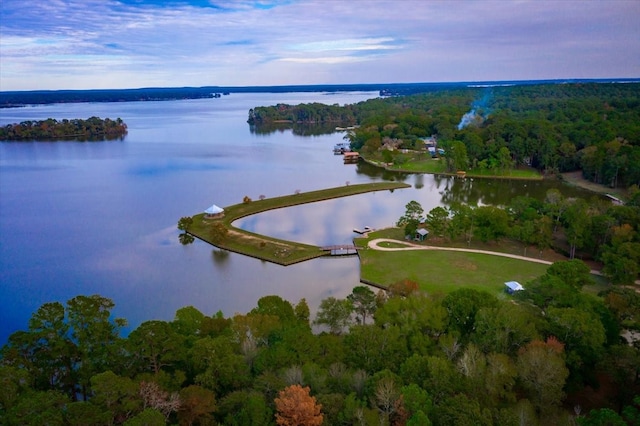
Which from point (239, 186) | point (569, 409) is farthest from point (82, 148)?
point (569, 409)

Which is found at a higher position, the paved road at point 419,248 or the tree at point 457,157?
the tree at point 457,157

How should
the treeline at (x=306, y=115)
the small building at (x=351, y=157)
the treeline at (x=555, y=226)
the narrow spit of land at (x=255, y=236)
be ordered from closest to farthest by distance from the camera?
the treeline at (x=555, y=226), the narrow spit of land at (x=255, y=236), the small building at (x=351, y=157), the treeline at (x=306, y=115)

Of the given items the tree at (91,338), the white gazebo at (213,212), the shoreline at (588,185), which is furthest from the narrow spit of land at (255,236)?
the shoreline at (588,185)

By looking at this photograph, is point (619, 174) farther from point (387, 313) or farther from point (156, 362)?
point (156, 362)

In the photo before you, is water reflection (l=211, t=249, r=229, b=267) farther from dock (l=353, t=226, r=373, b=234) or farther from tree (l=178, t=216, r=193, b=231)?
dock (l=353, t=226, r=373, b=234)

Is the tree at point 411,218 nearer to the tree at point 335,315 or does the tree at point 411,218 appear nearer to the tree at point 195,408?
the tree at point 335,315

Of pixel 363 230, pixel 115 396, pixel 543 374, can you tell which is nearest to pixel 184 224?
pixel 363 230

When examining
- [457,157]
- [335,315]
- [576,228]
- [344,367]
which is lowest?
[344,367]

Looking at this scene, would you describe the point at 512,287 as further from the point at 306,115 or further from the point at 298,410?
the point at 306,115

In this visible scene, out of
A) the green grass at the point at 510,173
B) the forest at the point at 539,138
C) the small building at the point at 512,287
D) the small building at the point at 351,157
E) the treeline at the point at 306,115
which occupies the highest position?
the treeline at the point at 306,115
